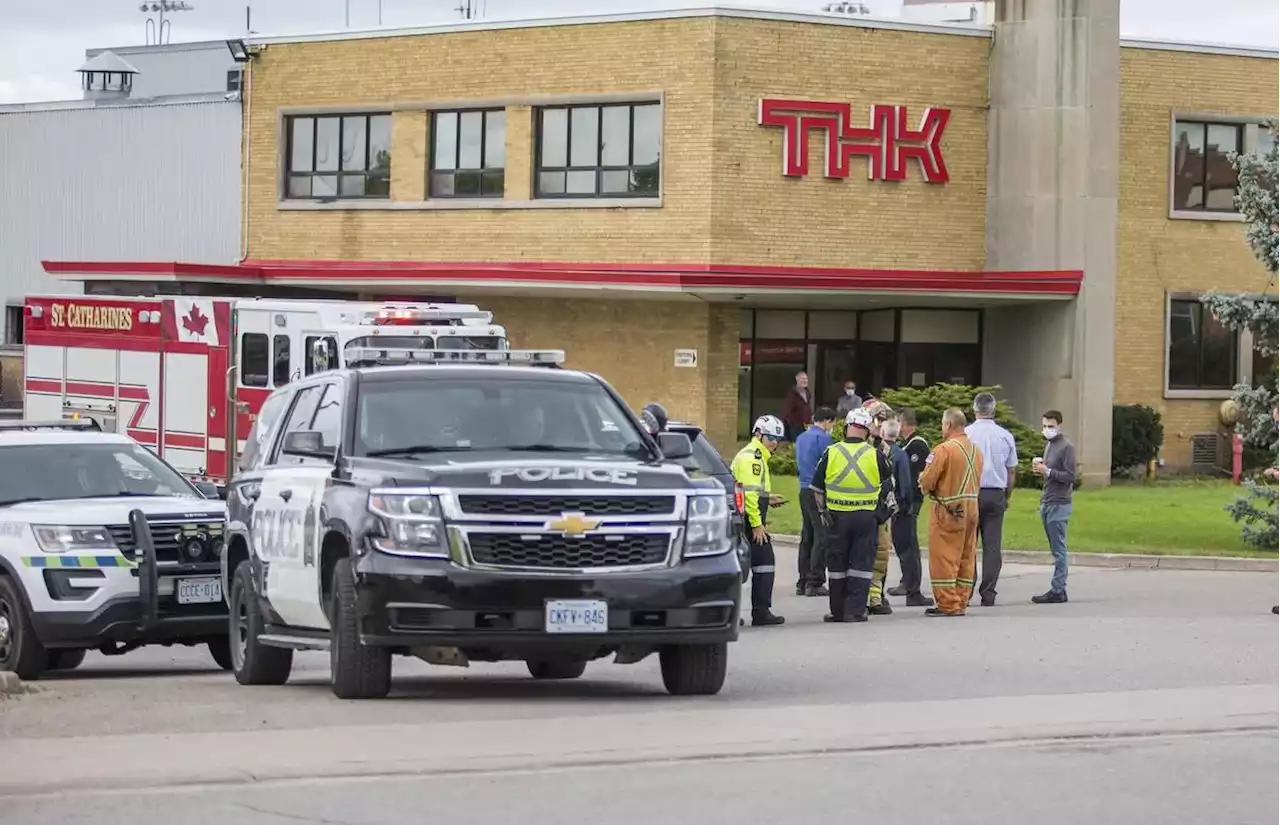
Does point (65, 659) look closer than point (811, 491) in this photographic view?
Yes

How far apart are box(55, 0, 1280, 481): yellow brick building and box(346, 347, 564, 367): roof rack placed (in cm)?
2388

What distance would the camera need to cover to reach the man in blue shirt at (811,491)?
65.1 feet

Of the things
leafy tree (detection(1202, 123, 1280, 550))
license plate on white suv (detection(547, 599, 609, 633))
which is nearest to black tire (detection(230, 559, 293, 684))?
license plate on white suv (detection(547, 599, 609, 633))

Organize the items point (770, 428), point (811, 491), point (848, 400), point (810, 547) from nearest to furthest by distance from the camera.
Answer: point (770, 428) < point (811, 491) < point (810, 547) < point (848, 400)

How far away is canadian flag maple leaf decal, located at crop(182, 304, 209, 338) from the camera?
2925cm

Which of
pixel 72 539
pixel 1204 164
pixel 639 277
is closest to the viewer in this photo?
pixel 72 539

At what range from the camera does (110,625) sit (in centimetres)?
1454

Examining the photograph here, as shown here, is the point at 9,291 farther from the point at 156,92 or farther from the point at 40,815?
the point at 40,815

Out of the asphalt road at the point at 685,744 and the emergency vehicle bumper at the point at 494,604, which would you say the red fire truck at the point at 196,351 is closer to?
the asphalt road at the point at 685,744

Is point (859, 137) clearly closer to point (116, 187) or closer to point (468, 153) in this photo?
point (468, 153)

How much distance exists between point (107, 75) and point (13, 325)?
17468 millimetres

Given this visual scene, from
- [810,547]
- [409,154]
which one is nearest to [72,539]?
[810,547]

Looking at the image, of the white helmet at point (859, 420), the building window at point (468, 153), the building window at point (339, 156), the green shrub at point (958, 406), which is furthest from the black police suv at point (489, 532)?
the building window at point (339, 156)

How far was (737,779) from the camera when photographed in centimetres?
954
